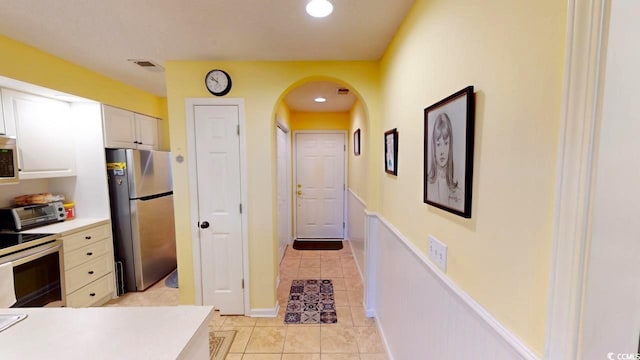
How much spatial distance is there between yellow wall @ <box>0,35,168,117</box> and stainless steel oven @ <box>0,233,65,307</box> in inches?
49.0

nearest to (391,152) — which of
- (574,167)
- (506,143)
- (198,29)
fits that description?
(506,143)

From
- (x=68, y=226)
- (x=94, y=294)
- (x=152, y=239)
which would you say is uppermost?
(x=68, y=226)

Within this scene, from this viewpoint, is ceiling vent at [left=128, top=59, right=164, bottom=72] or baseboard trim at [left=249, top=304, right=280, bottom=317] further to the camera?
baseboard trim at [left=249, top=304, right=280, bottom=317]

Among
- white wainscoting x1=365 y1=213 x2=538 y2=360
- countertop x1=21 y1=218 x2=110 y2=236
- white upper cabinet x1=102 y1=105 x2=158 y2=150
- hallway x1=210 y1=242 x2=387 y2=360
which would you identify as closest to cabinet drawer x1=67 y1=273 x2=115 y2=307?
countertop x1=21 y1=218 x2=110 y2=236

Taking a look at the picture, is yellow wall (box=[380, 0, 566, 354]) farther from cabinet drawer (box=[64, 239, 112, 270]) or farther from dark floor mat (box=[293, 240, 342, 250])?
dark floor mat (box=[293, 240, 342, 250])

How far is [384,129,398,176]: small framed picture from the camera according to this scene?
1880mm

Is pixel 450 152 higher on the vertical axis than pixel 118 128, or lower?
lower

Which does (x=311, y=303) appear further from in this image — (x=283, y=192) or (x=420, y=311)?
(x=283, y=192)

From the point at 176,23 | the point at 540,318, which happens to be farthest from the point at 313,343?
the point at 176,23

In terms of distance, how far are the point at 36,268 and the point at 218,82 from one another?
2.08 m

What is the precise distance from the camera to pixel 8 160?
6.80ft

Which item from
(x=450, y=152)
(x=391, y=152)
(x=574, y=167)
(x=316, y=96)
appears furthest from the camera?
(x=316, y=96)

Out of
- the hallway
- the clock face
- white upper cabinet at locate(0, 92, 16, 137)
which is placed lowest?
the hallway

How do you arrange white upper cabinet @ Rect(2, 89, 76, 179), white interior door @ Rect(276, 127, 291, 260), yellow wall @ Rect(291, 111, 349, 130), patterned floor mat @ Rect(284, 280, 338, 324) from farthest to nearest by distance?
yellow wall @ Rect(291, 111, 349, 130) → white interior door @ Rect(276, 127, 291, 260) → patterned floor mat @ Rect(284, 280, 338, 324) → white upper cabinet @ Rect(2, 89, 76, 179)
